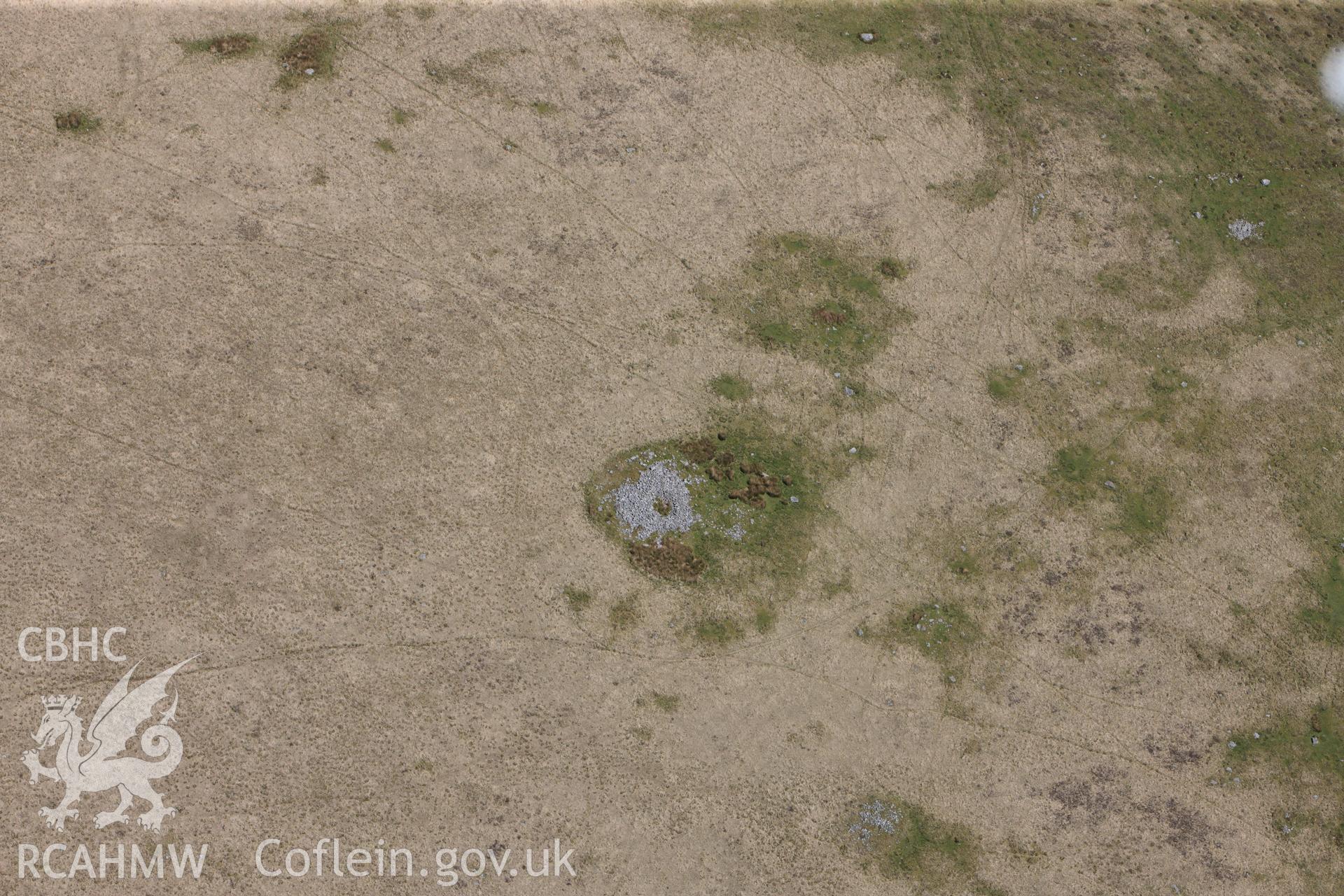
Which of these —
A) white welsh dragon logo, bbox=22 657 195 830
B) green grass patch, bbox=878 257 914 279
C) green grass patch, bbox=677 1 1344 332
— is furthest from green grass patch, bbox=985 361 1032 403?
white welsh dragon logo, bbox=22 657 195 830

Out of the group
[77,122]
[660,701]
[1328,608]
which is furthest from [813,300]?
[77,122]

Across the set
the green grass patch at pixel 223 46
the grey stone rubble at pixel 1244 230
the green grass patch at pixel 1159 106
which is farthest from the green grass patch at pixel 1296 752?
the green grass patch at pixel 223 46

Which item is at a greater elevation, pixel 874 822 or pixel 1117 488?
pixel 1117 488

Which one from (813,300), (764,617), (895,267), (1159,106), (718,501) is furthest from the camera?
(1159,106)

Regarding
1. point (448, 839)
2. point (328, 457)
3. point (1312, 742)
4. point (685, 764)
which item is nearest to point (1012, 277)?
point (1312, 742)

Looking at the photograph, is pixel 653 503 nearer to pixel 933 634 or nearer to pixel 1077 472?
pixel 933 634

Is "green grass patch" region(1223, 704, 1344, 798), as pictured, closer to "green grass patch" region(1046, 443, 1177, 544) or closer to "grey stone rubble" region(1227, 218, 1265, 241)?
"green grass patch" region(1046, 443, 1177, 544)
